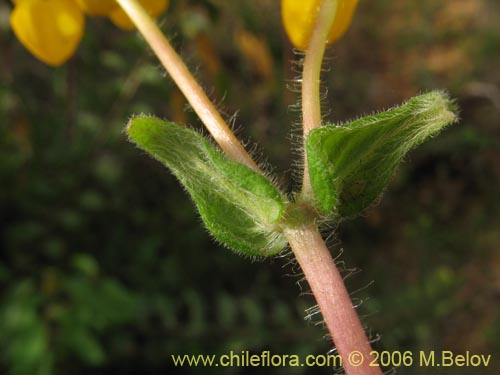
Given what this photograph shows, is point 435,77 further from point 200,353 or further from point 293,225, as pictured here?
point 293,225

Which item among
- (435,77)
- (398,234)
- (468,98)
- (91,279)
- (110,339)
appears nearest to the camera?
(91,279)

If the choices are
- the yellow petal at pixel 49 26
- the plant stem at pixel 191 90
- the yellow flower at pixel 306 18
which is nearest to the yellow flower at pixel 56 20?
the yellow petal at pixel 49 26

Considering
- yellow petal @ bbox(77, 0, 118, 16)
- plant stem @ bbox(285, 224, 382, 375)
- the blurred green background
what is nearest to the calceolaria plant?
plant stem @ bbox(285, 224, 382, 375)

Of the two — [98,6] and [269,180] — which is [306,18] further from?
[98,6]

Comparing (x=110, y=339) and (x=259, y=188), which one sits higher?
(x=110, y=339)

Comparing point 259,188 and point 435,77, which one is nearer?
point 259,188

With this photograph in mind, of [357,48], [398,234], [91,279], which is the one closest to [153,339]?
[91,279]

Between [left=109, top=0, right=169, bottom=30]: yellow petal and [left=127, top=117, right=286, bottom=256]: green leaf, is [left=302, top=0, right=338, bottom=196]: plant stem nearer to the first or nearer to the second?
[left=127, top=117, right=286, bottom=256]: green leaf
